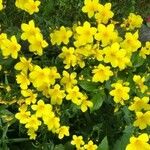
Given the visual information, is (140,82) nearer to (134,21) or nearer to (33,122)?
(134,21)

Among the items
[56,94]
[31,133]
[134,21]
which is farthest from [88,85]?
[134,21]

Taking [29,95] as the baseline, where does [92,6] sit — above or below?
above

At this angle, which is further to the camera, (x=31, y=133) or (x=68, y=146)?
(x=68, y=146)

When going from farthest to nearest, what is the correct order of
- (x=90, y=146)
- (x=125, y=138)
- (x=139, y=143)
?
(x=125, y=138) → (x=90, y=146) → (x=139, y=143)

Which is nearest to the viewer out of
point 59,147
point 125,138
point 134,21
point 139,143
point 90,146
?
point 139,143

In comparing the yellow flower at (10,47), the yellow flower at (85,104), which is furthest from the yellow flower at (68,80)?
the yellow flower at (10,47)

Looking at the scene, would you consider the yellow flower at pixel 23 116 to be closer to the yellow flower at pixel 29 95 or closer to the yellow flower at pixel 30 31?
the yellow flower at pixel 29 95

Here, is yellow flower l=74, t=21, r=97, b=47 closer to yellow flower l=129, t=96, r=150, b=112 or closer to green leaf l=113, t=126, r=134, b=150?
yellow flower l=129, t=96, r=150, b=112
